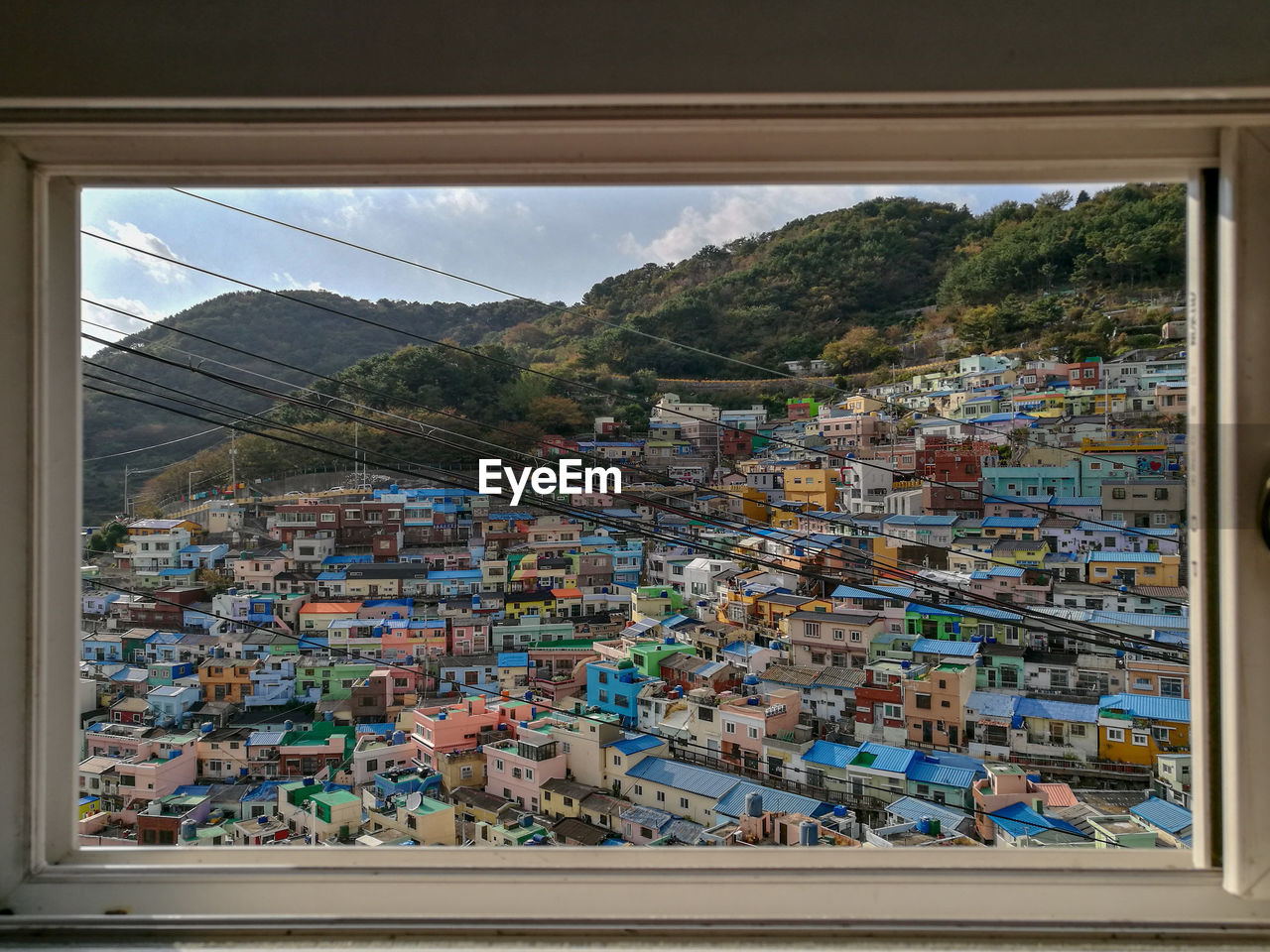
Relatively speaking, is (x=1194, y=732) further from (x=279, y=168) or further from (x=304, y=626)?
(x=279, y=168)

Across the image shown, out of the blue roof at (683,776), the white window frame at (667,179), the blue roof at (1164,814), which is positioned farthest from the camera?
the blue roof at (683,776)

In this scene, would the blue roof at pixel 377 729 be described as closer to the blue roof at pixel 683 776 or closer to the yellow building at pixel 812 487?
the blue roof at pixel 683 776

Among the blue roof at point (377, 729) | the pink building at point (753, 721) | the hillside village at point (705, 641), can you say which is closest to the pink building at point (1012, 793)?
the hillside village at point (705, 641)

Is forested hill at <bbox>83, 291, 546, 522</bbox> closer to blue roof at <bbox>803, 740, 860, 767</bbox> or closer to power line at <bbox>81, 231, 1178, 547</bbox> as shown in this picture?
power line at <bbox>81, 231, 1178, 547</bbox>

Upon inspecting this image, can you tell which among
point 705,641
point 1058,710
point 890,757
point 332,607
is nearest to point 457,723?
point 332,607

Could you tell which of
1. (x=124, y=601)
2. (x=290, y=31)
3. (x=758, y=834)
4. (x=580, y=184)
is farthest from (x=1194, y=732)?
(x=124, y=601)

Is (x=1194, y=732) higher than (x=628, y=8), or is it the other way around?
(x=628, y=8)

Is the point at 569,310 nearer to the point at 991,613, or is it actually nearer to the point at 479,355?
the point at 479,355
